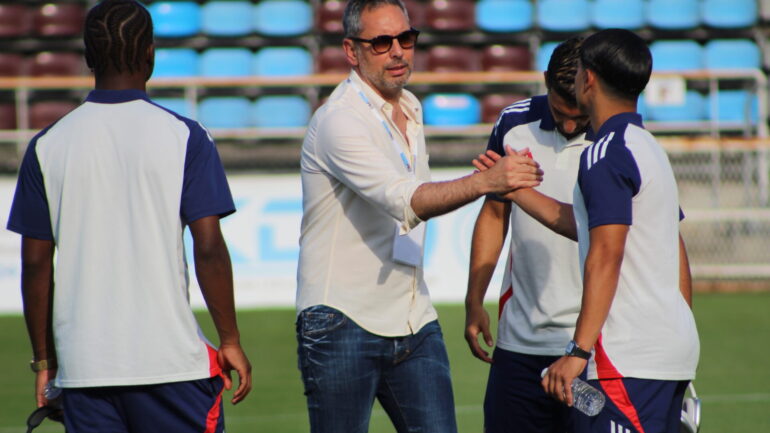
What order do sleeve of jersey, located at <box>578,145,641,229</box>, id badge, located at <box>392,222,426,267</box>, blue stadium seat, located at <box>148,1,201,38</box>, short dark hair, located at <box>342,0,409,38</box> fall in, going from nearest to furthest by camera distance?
1. sleeve of jersey, located at <box>578,145,641,229</box>
2. id badge, located at <box>392,222,426,267</box>
3. short dark hair, located at <box>342,0,409,38</box>
4. blue stadium seat, located at <box>148,1,201,38</box>

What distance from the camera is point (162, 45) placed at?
52.4 ft

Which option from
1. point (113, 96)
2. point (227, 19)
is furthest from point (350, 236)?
point (227, 19)

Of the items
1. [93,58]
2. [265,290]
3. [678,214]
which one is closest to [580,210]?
[678,214]

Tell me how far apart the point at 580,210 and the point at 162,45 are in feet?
45.4

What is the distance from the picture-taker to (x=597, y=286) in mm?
2816

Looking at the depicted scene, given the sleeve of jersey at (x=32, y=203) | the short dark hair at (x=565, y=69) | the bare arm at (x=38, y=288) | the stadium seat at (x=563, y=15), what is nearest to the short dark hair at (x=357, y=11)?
the short dark hair at (x=565, y=69)

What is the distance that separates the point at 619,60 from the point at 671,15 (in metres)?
14.1

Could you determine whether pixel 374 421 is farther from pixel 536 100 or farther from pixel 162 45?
pixel 162 45

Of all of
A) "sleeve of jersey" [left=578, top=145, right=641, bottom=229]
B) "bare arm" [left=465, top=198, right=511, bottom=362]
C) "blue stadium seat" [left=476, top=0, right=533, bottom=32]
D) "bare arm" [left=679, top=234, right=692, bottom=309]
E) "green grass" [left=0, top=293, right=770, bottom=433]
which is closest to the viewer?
"sleeve of jersey" [left=578, top=145, right=641, bottom=229]

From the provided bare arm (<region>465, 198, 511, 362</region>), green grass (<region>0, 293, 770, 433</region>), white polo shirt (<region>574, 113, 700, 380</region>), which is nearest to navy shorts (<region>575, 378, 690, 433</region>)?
white polo shirt (<region>574, 113, 700, 380</region>)

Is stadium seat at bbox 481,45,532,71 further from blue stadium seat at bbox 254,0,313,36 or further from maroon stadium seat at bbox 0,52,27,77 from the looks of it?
maroon stadium seat at bbox 0,52,27,77

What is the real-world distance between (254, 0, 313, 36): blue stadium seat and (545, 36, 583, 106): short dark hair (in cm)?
1272

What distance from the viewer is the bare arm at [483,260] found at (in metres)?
3.91

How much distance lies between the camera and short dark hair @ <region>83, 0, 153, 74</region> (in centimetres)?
299
